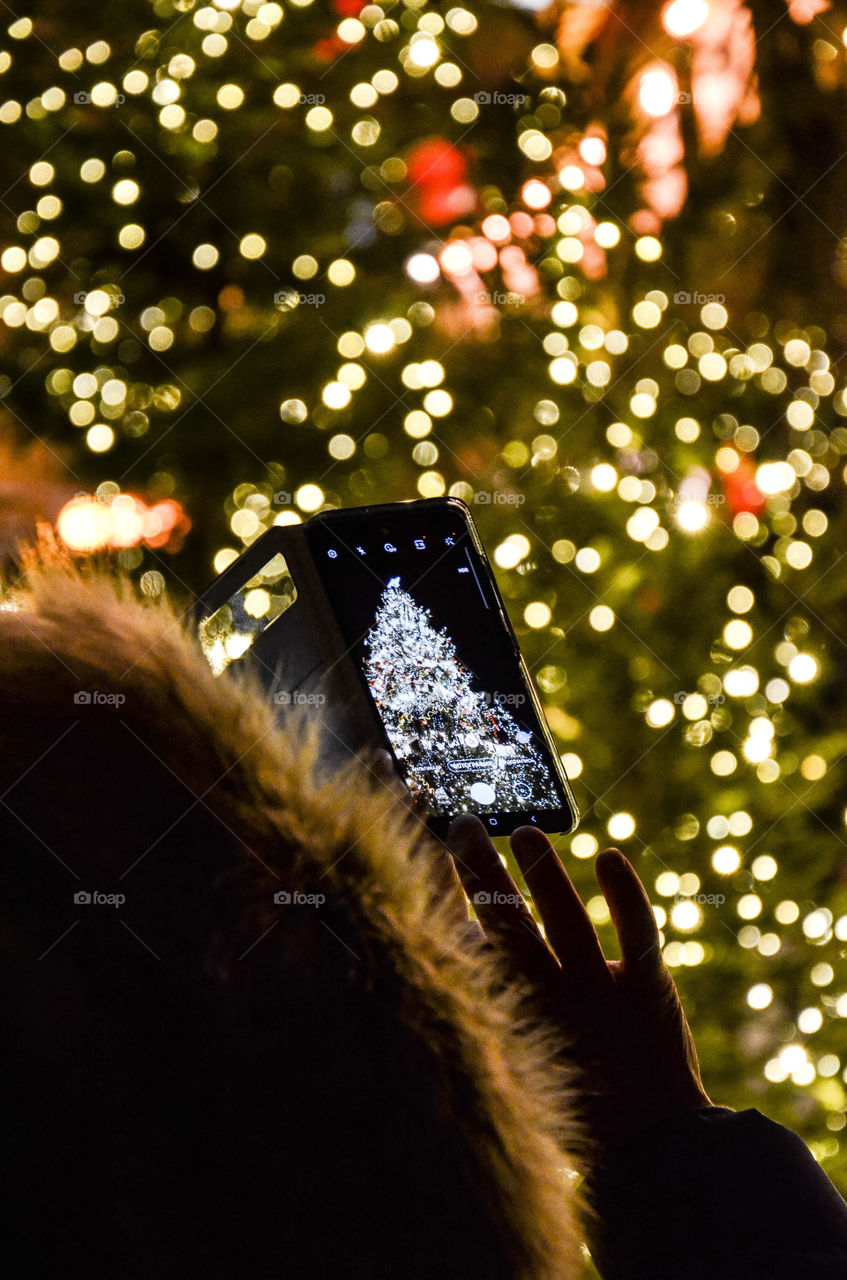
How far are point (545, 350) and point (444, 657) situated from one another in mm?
524

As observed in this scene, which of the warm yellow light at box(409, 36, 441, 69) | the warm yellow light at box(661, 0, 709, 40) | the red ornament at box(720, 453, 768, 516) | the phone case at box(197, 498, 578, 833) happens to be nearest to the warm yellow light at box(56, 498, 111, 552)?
the phone case at box(197, 498, 578, 833)

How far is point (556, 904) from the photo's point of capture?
67 cm

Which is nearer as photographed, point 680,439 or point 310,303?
point 310,303

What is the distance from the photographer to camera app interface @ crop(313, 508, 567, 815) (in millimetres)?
717

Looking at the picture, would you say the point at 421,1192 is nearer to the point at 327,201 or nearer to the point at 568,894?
the point at 568,894

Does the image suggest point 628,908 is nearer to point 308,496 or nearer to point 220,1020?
point 220,1020

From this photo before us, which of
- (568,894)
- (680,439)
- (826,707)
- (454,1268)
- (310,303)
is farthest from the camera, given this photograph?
(826,707)

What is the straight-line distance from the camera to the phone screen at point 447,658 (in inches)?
28.3

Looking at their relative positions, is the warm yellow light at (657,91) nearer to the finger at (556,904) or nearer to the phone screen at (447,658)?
the phone screen at (447,658)

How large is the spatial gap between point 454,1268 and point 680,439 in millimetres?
1011

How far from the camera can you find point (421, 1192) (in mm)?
393

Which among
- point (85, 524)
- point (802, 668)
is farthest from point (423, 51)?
point (802, 668)

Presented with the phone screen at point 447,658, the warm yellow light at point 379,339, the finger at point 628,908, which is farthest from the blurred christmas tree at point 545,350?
the finger at point 628,908

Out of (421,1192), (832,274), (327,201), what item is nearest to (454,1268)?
(421,1192)
